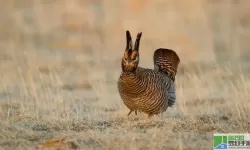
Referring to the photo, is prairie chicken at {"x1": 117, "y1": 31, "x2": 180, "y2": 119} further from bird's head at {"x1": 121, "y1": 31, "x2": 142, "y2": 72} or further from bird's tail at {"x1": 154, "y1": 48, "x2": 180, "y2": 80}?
bird's tail at {"x1": 154, "y1": 48, "x2": 180, "y2": 80}

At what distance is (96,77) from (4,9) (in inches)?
323

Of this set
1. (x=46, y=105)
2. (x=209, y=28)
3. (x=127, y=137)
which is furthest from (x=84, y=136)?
(x=209, y=28)

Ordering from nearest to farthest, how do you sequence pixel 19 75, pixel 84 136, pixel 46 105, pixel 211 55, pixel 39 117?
pixel 84 136
pixel 39 117
pixel 46 105
pixel 19 75
pixel 211 55

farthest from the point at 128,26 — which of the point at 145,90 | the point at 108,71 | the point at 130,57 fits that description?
the point at 130,57

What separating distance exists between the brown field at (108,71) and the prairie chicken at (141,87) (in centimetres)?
19

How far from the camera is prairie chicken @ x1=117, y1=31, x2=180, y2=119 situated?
320 inches

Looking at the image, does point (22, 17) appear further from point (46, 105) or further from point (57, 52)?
point (46, 105)

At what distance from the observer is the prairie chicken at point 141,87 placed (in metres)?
8.14

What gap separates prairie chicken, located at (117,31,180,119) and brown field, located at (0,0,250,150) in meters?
0.19

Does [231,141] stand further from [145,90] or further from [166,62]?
[166,62]

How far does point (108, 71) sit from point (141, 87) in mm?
4222

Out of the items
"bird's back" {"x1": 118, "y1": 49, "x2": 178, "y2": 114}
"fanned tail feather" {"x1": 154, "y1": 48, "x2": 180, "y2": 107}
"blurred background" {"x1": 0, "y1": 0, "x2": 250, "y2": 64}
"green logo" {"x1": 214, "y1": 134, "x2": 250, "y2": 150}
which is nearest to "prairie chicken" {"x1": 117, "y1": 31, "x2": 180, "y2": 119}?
"bird's back" {"x1": 118, "y1": 49, "x2": 178, "y2": 114}

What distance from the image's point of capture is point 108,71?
41.0 feet

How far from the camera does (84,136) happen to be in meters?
7.85
